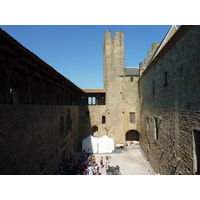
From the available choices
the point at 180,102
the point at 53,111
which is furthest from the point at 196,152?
the point at 53,111

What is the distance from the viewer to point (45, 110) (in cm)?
805

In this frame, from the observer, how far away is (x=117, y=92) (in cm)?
2145

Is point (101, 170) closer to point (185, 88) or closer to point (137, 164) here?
point (137, 164)

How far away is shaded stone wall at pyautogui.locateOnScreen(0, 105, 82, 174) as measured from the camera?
4786 millimetres

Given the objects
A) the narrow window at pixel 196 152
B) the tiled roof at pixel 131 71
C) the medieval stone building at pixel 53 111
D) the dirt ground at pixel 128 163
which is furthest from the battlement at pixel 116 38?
the narrow window at pixel 196 152

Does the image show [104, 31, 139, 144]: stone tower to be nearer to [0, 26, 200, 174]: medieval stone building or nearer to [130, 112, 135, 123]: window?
[130, 112, 135, 123]: window

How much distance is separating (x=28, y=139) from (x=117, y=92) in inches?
646

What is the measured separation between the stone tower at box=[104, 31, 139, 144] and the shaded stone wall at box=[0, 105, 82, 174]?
1251 centimetres

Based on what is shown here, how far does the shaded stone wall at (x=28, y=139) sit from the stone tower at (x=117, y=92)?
41.0ft

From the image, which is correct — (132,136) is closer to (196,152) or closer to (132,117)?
(132,117)

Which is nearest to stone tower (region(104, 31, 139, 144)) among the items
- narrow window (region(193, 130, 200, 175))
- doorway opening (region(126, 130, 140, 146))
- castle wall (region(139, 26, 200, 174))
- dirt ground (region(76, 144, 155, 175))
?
doorway opening (region(126, 130, 140, 146))

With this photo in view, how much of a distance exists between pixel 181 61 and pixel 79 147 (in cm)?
1620

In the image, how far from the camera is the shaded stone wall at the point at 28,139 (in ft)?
15.7

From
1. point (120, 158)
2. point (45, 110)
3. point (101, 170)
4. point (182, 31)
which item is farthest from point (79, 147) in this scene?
point (182, 31)
